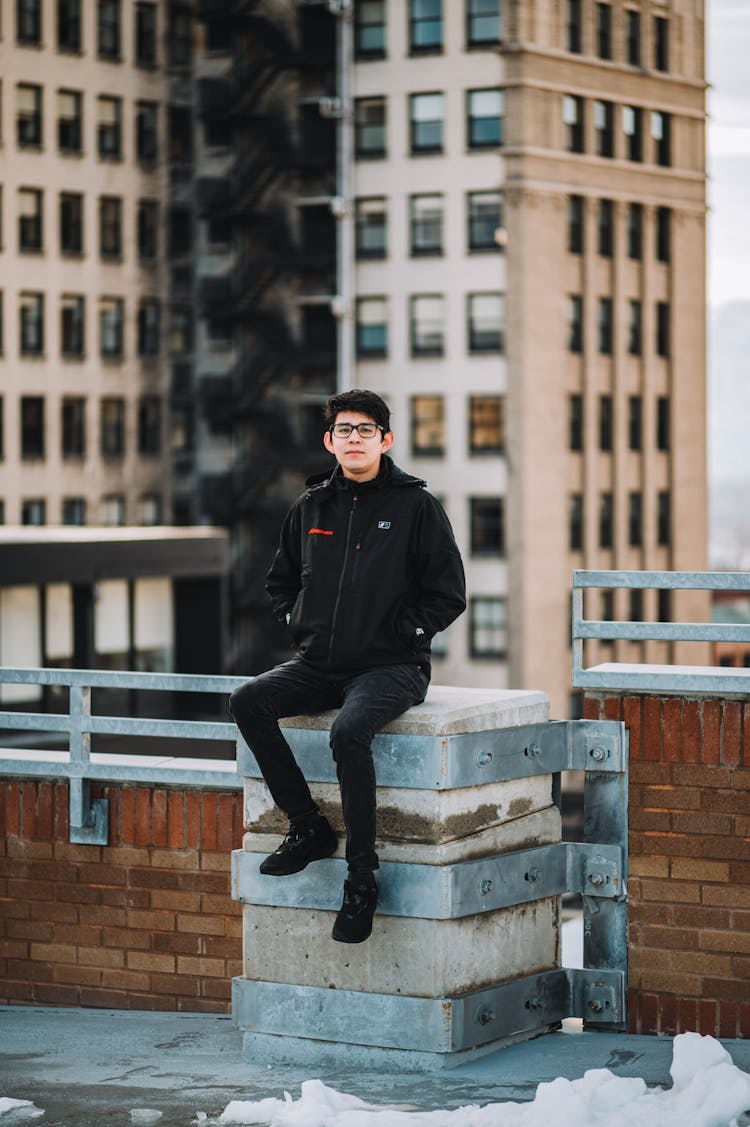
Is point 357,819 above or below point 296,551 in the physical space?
below

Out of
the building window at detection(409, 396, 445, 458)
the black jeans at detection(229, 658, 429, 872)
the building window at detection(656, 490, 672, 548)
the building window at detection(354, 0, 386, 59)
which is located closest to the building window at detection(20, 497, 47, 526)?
the building window at detection(409, 396, 445, 458)

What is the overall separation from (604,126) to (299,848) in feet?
219

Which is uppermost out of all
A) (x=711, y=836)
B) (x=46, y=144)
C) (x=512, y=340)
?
(x=46, y=144)

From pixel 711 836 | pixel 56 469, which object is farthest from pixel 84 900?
pixel 56 469

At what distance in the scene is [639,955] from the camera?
8.40 m

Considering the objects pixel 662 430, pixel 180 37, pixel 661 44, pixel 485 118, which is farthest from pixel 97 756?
pixel 661 44

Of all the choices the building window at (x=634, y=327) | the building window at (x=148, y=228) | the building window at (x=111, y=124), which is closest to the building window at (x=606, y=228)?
the building window at (x=634, y=327)

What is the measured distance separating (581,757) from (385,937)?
1.20 meters

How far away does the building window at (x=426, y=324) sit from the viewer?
224 feet

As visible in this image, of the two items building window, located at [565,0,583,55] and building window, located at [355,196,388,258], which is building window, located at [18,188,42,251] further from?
building window, located at [565,0,583,55]

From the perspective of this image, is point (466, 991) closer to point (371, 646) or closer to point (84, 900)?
point (371, 646)

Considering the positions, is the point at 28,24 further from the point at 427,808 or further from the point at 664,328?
the point at 427,808

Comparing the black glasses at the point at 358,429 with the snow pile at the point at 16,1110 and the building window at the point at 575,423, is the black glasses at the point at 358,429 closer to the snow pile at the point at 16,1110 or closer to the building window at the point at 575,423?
the snow pile at the point at 16,1110

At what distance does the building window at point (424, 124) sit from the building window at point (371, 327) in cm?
530
